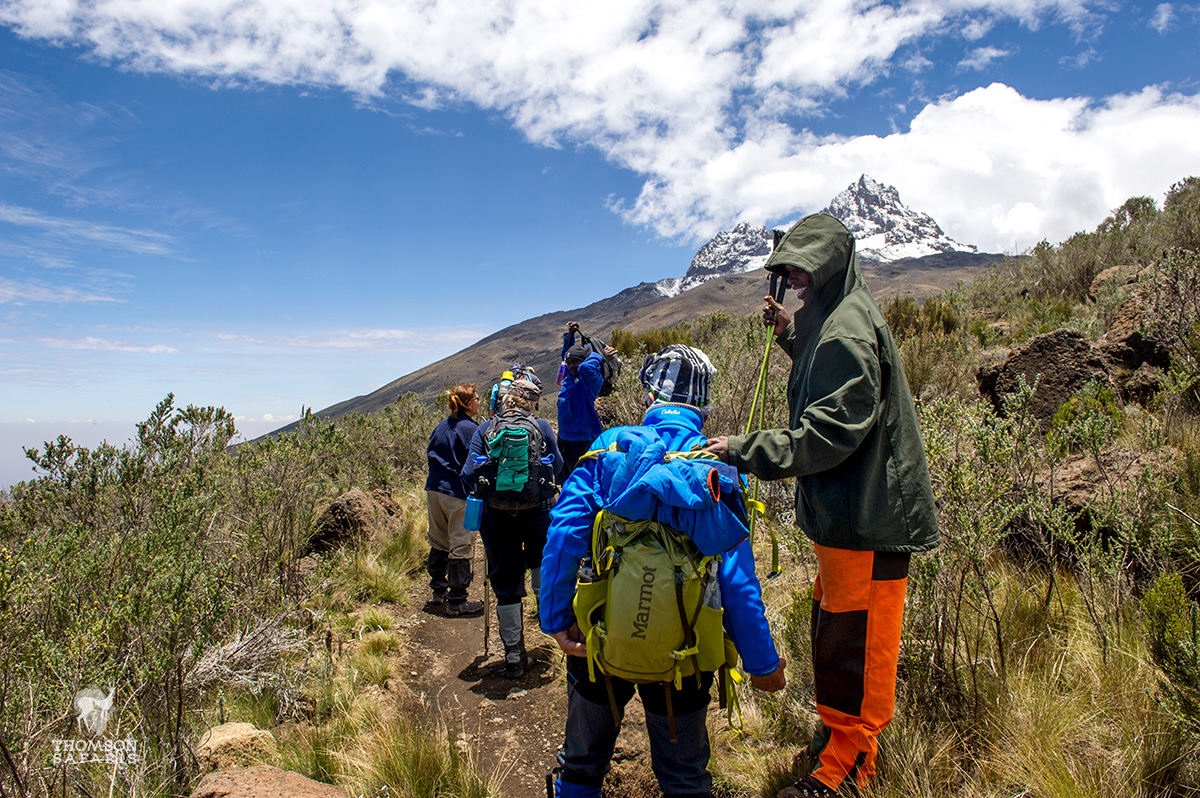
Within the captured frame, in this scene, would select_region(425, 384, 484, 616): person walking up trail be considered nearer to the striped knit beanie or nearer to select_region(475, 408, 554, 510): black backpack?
select_region(475, 408, 554, 510): black backpack

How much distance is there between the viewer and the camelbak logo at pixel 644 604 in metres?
1.60

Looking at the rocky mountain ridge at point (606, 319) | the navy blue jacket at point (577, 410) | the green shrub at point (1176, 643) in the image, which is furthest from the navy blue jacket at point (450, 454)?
the rocky mountain ridge at point (606, 319)

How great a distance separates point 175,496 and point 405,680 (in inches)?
71.9

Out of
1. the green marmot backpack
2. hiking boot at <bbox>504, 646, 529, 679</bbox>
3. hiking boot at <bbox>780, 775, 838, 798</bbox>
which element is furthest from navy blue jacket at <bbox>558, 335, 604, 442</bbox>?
the green marmot backpack

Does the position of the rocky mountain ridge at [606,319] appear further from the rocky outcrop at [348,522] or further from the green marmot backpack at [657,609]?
the green marmot backpack at [657,609]

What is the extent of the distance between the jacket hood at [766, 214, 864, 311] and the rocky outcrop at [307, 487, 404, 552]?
5.12 metres

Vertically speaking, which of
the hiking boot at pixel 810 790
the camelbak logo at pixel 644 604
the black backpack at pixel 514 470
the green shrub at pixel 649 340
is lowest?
the hiking boot at pixel 810 790

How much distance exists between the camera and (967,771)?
7.04ft

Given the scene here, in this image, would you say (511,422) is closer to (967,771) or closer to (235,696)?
A: (235,696)

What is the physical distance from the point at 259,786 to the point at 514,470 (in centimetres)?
203

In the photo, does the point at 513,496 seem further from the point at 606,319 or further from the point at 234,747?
the point at 606,319

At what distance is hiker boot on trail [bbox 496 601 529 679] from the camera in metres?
3.81

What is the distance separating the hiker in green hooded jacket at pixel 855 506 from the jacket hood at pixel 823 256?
0.03 meters

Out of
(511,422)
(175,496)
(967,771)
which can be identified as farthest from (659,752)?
(175,496)
